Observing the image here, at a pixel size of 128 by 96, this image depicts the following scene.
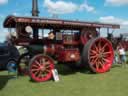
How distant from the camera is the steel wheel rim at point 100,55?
1359 cm

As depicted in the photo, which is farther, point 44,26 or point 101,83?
point 44,26

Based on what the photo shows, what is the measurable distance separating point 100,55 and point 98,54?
140 millimetres

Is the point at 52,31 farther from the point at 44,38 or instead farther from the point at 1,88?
the point at 1,88

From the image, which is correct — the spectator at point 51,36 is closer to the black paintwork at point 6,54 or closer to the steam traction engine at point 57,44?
the steam traction engine at point 57,44

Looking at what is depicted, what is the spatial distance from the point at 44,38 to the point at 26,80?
1.99 meters

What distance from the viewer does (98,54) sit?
1385 cm

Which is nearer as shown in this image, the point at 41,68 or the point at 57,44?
the point at 41,68

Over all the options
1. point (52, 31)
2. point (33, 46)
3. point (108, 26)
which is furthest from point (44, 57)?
point (108, 26)

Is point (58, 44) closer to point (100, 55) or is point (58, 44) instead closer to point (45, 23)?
point (45, 23)

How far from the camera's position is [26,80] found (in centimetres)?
1255

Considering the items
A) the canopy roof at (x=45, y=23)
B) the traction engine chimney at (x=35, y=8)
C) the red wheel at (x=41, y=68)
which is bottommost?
the red wheel at (x=41, y=68)

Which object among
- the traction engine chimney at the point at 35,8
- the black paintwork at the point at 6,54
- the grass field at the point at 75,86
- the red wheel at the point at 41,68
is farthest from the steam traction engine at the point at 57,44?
the traction engine chimney at the point at 35,8

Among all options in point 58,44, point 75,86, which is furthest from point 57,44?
point 75,86

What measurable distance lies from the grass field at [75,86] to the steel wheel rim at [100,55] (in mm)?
715
